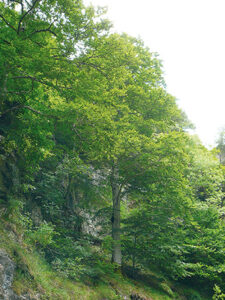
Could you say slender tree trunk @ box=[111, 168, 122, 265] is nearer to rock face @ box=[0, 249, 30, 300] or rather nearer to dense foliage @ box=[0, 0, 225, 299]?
dense foliage @ box=[0, 0, 225, 299]

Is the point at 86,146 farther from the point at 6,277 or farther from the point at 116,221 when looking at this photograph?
the point at 116,221

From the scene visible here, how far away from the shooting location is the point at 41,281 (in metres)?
7.07

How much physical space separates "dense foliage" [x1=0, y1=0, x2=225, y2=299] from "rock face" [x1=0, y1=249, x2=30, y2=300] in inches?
70.3

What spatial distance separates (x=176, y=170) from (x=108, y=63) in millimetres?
6162

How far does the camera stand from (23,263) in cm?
671

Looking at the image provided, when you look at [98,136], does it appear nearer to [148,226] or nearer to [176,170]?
[176,170]

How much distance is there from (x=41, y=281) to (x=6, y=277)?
4.87 ft

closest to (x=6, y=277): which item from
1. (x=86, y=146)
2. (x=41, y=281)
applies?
(x=41, y=281)

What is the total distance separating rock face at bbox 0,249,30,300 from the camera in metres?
5.59

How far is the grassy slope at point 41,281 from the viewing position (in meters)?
6.54

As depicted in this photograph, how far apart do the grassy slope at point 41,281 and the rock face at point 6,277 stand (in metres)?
0.18

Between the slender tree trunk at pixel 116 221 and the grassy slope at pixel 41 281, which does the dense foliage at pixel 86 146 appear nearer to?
the slender tree trunk at pixel 116 221

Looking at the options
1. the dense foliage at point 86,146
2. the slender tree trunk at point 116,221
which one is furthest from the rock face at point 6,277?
the slender tree trunk at point 116,221

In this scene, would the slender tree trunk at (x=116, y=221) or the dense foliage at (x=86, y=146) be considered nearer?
the dense foliage at (x=86, y=146)
